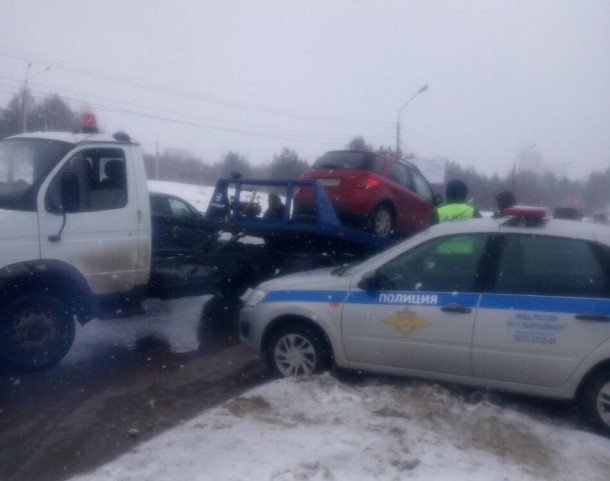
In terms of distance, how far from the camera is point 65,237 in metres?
6.59

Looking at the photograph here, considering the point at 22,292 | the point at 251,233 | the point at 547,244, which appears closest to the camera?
the point at 547,244

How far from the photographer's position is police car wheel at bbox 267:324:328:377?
5973mm

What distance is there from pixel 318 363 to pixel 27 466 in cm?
260

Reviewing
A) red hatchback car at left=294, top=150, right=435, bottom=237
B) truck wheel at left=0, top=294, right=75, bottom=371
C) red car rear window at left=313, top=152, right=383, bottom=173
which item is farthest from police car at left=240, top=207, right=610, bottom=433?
red car rear window at left=313, top=152, right=383, bottom=173

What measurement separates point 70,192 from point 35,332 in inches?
57.3

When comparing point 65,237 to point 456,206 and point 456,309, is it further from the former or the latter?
point 456,206

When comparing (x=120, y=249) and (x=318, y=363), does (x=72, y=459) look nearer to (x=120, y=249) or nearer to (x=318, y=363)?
(x=318, y=363)

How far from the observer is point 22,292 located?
252 inches

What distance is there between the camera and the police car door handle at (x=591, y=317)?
193 inches

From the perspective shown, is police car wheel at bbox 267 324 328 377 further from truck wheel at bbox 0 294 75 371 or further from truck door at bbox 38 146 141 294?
truck wheel at bbox 0 294 75 371

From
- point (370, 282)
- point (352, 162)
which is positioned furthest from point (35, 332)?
point (352, 162)

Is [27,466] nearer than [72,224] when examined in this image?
Yes

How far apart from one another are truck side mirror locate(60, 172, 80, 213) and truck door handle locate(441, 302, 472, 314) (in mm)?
3876

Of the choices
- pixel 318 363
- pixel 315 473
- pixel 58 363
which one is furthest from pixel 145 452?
pixel 58 363
